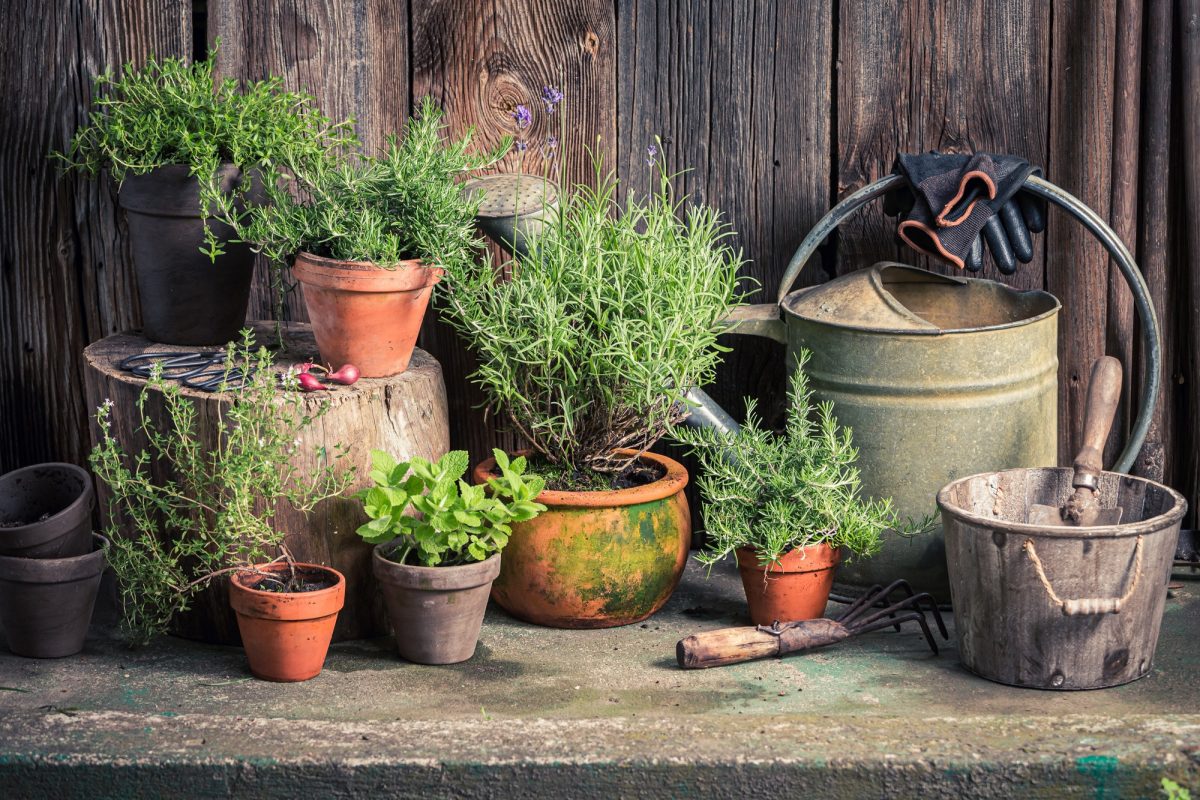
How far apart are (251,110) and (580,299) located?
946 mm

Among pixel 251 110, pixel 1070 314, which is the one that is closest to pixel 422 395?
pixel 251 110

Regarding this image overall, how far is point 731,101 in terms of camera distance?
3.60m

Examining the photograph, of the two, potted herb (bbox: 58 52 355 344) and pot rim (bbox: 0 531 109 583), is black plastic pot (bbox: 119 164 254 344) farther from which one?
pot rim (bbox: 0 531 109 583)

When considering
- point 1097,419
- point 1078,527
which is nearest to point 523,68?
point 1097,419

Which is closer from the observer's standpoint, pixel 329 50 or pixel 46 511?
pixel 46 511

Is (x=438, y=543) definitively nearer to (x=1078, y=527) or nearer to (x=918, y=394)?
(x=918, y=394)

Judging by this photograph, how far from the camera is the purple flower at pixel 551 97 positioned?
3.48m

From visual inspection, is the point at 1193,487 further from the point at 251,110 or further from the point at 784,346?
the point at 251,110

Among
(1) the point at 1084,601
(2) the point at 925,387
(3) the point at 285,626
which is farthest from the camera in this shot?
(2) the point at 925,387

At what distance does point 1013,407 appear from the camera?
327 centimetres

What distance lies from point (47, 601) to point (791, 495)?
1694mm

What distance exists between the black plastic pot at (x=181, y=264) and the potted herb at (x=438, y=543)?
0.68 meters

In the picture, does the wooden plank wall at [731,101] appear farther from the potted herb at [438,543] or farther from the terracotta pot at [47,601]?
the potted herb at [438,543]

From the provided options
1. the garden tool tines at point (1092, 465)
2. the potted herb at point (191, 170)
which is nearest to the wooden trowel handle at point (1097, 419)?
the garden tool tines at point (1092, 465)
